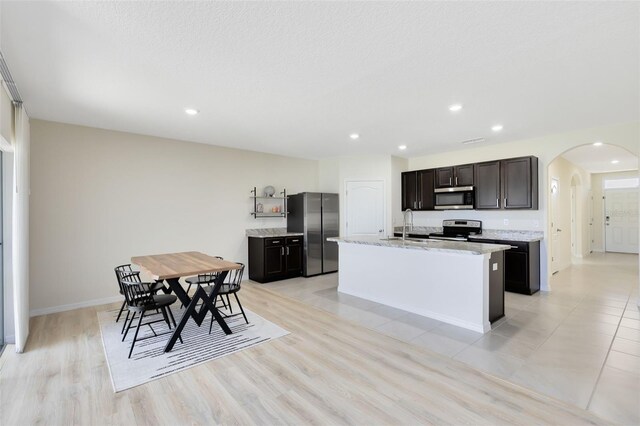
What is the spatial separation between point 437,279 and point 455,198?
268 cm

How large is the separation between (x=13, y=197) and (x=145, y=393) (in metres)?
2.37

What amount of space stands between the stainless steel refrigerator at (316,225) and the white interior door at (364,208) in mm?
295

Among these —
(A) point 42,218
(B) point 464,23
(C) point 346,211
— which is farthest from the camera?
(C) point 346,211

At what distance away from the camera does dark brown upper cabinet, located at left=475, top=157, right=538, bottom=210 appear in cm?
496

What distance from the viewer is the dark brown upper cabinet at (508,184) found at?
4.96 meters

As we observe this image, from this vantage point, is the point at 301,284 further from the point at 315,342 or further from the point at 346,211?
the point at 315,342

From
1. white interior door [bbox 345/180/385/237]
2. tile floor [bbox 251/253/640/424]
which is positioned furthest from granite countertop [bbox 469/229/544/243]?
white interior door [bbox 345/180/385/237]

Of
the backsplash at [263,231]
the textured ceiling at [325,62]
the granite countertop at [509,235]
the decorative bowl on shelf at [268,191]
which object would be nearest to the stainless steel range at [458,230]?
the granite countertop at [509,235]

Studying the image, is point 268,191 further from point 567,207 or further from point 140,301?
point 567,207

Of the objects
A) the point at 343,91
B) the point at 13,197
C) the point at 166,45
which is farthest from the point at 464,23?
the point at 13,197

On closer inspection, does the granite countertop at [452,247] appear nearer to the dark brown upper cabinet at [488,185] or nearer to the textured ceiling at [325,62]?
the textured ceiling at [325,62]

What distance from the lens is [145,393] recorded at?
2.23 m

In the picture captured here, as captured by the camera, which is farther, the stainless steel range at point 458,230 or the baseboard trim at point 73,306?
the stainless steel range at point 458,230

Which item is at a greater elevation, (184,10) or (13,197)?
(184,10)
